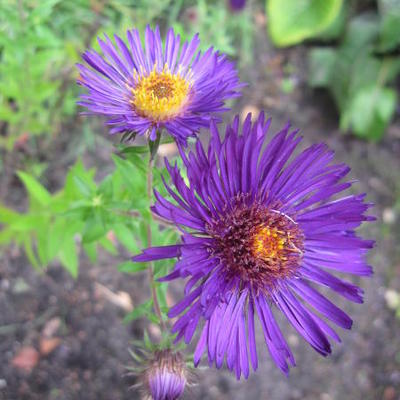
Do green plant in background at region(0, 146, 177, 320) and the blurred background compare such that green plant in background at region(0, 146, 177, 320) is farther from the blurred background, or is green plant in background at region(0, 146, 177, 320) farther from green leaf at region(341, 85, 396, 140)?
green leaf at region(341, 85, 396, 140)

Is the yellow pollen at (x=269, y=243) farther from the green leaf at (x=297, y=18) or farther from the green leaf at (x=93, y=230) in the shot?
the green leaf at (x=297, y=18)

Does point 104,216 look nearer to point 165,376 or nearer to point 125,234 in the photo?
point 125,234

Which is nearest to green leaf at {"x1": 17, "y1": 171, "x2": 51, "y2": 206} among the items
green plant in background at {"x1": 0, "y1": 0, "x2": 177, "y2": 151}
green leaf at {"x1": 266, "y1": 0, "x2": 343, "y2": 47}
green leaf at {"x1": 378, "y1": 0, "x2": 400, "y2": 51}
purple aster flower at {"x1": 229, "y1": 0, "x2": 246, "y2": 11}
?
green plant in background at {"x1": 0, "y1": 0, "x2": 177, "y2": 151}

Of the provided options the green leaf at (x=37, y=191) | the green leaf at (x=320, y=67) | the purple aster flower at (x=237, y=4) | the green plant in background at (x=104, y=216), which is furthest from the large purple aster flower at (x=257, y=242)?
the green leaf at (x=320, y=67)

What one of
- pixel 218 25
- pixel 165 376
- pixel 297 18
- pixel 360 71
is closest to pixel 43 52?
pixel 218 25

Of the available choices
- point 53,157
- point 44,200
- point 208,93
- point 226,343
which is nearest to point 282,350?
point 226,343
